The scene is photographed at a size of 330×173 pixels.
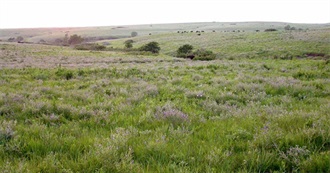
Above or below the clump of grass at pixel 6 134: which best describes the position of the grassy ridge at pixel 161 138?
below

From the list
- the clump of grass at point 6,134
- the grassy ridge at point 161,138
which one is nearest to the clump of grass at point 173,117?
the grassy ridge at point 161,138

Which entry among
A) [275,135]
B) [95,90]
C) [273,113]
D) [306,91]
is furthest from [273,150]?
[95,90]

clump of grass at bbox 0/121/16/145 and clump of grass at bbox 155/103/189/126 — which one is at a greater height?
clump of grass at bbox 0/121/16/145

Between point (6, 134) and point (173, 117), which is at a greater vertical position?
point (6, 134)

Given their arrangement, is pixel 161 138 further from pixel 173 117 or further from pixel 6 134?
pixel 6 134

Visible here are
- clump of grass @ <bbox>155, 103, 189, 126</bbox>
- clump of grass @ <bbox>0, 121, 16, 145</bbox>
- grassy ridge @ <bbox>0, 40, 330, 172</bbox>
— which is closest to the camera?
grassy ridge @ <bbox>0, 40, 330, 172</bbox>

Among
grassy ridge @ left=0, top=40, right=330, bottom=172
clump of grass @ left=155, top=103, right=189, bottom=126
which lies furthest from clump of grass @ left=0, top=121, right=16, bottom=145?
clump of grass @ left=155, top=103, right=189, bottom=126

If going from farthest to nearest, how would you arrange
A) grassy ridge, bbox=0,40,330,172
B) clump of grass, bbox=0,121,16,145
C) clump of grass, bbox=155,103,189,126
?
1. clump of grass, bbox=155,103,189,126
2. clump of grass, bbox=0,121,16,145
3. grassy ridge, bbox=0,40,330,172

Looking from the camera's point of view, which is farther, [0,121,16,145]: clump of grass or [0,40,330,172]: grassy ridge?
[0,121,16,145]: clump of grass

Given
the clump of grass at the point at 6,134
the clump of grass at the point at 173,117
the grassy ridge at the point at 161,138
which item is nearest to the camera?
the grassy ridge at the point at 161,138

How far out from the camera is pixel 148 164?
343cm

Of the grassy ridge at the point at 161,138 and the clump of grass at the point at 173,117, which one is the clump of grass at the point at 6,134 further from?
the clump of grass at the point at 173,117

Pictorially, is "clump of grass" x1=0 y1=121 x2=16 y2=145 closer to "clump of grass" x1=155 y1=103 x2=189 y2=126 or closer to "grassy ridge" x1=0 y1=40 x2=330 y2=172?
"grassy ridge" x1=0 y1=40 x2=330 y2=172

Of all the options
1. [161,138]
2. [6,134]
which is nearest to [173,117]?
[161,138]
